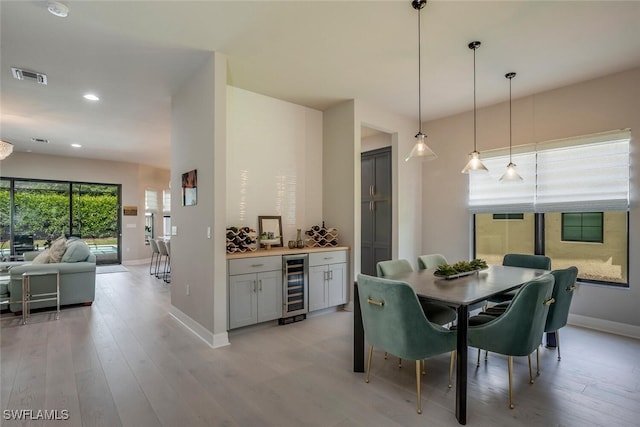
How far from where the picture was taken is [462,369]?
80.4 inches

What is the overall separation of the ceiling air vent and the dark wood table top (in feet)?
14.7

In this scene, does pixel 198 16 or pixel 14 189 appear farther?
pixel 14 189

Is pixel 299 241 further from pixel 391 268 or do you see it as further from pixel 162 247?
pixel 162 247

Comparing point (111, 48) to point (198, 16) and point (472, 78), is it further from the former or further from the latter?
point (472, 78)

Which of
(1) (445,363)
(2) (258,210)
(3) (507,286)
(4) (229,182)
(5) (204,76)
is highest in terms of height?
(5) (204,76)

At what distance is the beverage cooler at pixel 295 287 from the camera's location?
389cm

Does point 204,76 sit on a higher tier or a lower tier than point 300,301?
higher

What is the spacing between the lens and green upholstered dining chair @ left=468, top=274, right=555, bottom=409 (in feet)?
6.94

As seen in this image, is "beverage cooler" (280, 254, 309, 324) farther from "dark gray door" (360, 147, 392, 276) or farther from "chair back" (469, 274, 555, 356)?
"chair back" (469, 274, 555, 356)

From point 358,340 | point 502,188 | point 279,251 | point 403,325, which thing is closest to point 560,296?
point 403,325

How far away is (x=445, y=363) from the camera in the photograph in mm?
2883

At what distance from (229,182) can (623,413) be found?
13.4ft

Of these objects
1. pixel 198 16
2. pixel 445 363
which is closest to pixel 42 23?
pixel 198 16

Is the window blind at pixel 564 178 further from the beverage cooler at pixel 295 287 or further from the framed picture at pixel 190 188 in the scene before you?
the framed picture at pixel 190 188
